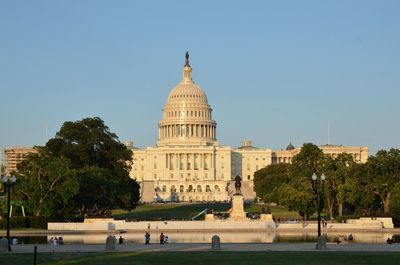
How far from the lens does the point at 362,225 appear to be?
71.0 meters

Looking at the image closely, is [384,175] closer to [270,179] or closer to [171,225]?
[171,225]

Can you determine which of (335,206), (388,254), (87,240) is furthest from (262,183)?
(388,254)

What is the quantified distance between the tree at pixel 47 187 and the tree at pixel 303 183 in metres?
22.5

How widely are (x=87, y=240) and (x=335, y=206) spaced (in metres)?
50.5

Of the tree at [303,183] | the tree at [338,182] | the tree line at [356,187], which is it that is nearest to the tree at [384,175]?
the tree line at [356,187]

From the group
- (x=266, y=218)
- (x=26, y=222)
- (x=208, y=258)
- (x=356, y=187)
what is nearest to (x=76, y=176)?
(x=26, y=222)

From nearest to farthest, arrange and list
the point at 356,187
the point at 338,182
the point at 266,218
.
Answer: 1. the point at 266,218
2. the point at 356,187
3. the point at 338,182

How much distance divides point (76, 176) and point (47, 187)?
8.87 feet

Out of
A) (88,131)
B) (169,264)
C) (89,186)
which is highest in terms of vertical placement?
(88,131)

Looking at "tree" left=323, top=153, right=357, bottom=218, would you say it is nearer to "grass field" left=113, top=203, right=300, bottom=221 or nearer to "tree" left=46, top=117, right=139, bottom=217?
"grass field" left=113, top=203, right=300, bottom=221

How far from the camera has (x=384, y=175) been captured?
8612 cm

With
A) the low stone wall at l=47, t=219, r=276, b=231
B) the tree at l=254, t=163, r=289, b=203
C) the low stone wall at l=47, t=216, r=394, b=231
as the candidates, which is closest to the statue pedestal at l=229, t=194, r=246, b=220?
the low stone wall at l=47, t=216, r=394, b=231

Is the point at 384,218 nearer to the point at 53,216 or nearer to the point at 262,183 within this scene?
the point at 53,216

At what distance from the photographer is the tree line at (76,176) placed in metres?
75.8
